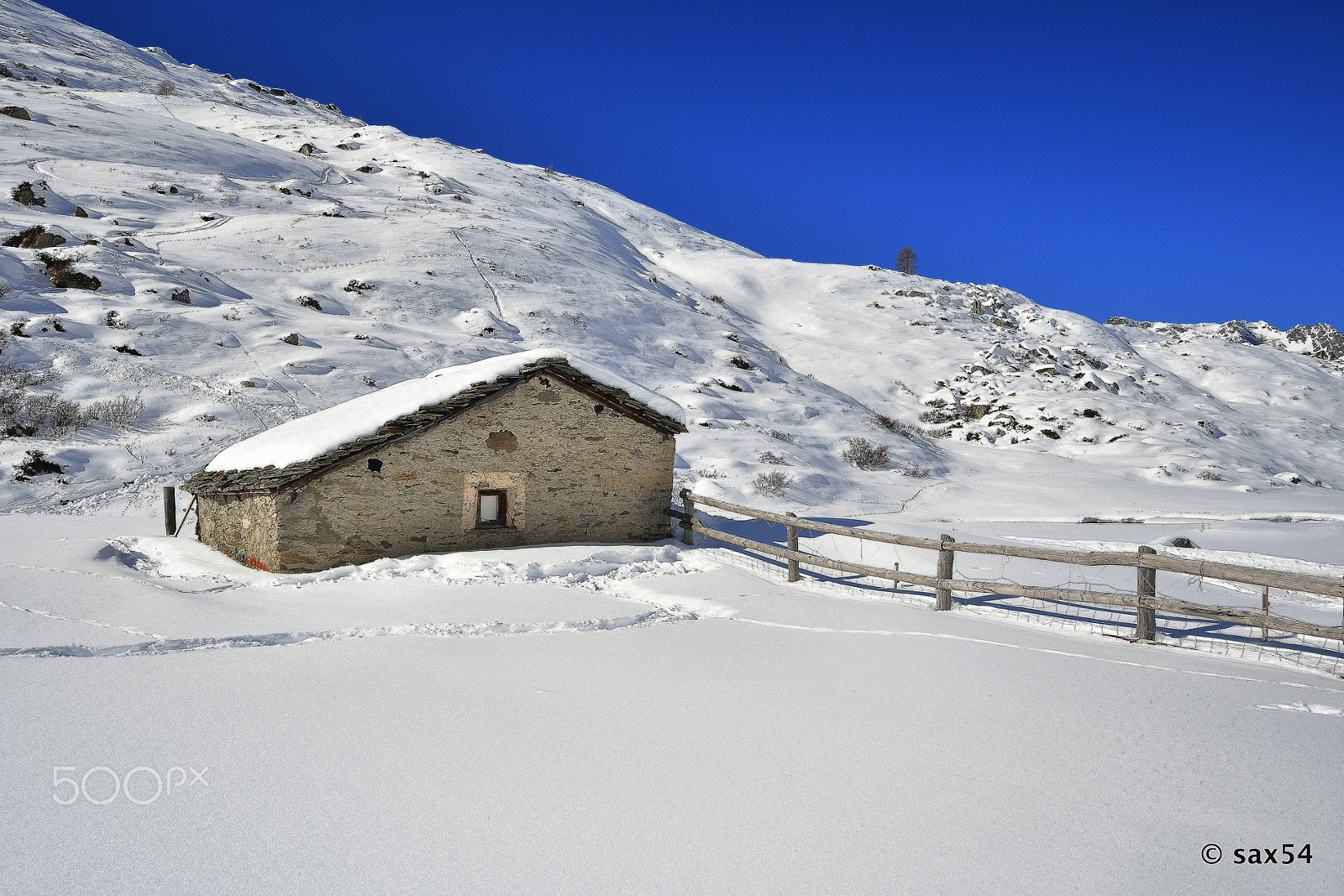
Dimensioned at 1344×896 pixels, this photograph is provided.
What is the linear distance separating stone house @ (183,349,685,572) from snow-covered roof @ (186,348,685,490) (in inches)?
1.1

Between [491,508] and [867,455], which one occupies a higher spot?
[867,455]

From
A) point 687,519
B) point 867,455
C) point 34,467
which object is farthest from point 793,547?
point 34,467

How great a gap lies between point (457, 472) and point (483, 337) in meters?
20.4

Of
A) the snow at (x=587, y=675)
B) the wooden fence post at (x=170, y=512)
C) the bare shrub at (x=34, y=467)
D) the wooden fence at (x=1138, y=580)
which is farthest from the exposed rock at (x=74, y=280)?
the wooden fence at (x=1138, y=580)

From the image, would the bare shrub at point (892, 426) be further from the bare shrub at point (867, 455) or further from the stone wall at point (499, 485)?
the stone wall at point (499, 485)

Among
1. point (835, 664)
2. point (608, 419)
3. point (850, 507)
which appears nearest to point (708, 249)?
point (850, 507)

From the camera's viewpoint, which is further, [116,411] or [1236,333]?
[1236,333]

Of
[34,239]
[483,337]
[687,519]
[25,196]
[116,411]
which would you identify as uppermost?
[25,196]

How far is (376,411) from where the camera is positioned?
11.1 m

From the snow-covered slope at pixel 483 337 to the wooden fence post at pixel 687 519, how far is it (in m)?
7.13

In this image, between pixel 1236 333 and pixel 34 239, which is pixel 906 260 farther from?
pixel 34 239

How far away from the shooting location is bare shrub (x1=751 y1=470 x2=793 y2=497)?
2178 cm

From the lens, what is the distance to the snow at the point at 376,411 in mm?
10641

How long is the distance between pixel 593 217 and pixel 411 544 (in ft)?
178
